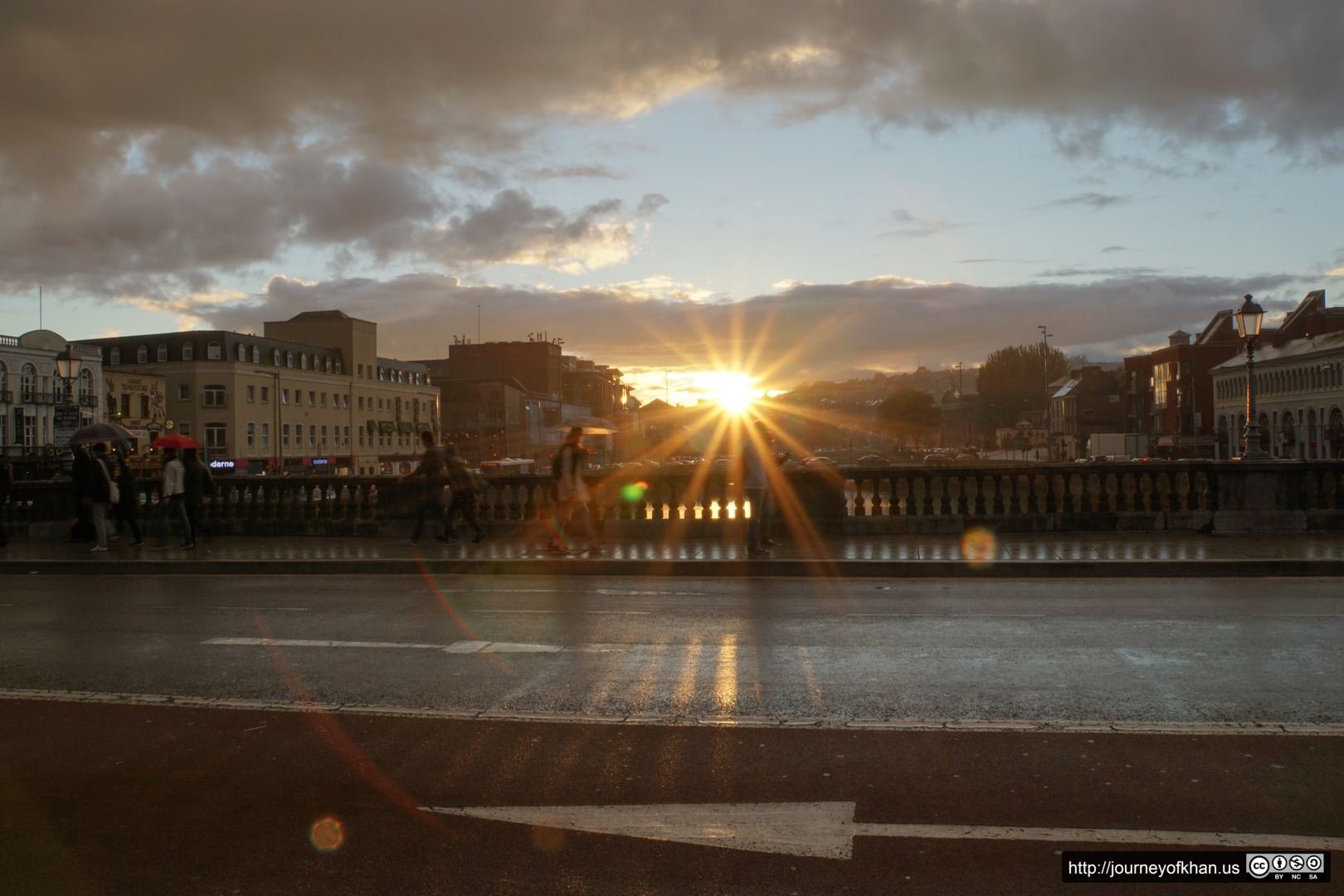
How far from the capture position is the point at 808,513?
Result: 17297 mm

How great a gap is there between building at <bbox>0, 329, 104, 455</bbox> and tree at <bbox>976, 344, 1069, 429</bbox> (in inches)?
5060

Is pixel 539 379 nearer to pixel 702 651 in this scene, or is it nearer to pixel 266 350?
pixel 266 350

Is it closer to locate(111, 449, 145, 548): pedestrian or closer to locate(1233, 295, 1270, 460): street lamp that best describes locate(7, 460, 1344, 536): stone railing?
locate(1233, 295, 1270, 460): street lamp

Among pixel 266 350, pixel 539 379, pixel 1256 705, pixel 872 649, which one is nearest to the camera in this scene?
pixel 1256 705


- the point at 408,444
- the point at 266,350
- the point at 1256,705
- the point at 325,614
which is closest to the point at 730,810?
the point at 1256,705

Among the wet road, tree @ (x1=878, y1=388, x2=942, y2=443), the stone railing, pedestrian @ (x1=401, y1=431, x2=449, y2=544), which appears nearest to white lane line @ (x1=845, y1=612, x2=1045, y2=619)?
the wet road

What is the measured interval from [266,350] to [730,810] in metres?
91.4

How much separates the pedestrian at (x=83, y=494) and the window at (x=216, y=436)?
68.1 m

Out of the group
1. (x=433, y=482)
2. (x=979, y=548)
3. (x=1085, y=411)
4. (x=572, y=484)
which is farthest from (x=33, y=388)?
(x=1085, y=411)

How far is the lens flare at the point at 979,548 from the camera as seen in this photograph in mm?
13445

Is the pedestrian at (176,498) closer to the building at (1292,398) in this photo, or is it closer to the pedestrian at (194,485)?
the pedestrian at (194,485)

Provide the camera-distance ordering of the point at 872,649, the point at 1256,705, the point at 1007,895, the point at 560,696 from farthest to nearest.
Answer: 1. the point at 872,649
2. the point at 560,696
3. the point at 1256,705
4. the point at 1007,895

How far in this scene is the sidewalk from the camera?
13297mm

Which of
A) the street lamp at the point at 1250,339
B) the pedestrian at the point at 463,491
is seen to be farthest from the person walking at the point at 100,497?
the street lamp at the point at 1250,339
